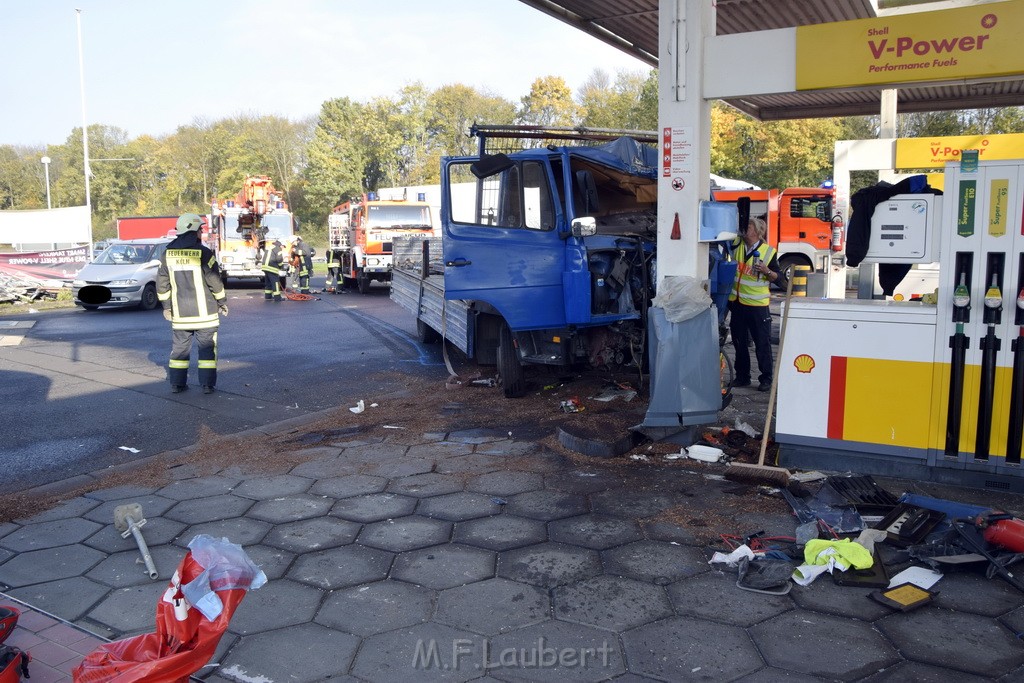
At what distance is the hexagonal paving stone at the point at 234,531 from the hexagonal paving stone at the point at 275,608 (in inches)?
25.1

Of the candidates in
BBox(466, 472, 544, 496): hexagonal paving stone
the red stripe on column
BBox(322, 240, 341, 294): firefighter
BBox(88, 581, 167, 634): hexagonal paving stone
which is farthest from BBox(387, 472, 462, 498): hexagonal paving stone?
BBox(322, 240, 341, 294): firefighter

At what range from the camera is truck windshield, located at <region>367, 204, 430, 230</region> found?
2136cm

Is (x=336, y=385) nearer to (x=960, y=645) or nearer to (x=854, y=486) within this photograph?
(x=854, y=486)

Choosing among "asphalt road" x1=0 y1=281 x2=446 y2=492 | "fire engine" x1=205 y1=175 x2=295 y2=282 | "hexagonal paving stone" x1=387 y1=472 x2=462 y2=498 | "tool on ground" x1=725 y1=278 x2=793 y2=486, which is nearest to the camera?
"tool on ground" x1=725 y1=278 x2=793 y2=486

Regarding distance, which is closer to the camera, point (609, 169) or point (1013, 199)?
point (1013, 199)

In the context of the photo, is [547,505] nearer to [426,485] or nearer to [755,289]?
[426,485]

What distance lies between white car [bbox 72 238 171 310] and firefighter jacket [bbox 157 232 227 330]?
975 cm

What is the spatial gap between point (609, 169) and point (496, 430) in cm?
280

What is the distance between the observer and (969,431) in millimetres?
5051

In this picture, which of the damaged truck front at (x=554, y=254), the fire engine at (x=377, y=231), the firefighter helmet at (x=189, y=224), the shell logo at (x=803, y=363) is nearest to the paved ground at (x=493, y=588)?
the shell logo at (x=803, y=363)

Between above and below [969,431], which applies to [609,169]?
above

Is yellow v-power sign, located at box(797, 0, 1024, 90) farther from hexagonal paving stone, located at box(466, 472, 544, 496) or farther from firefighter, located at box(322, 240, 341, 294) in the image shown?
firefighter, located at box(322, 240, 341, 294)

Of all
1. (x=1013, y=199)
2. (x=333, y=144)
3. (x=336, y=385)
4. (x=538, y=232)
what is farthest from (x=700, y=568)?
(x=333, y=144)

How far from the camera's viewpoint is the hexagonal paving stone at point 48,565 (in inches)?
163
